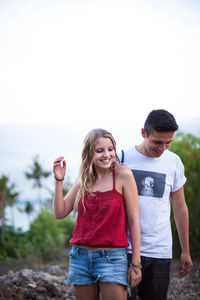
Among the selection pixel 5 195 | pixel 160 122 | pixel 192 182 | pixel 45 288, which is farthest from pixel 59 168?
pixel 5 195

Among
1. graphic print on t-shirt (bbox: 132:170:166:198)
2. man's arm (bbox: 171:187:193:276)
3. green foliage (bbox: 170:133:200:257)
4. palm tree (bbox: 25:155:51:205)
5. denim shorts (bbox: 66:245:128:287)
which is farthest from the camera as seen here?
palm tree (bbox: 25:155:51:205)

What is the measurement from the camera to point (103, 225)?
2.39 m

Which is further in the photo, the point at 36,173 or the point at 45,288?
the point at 36,173

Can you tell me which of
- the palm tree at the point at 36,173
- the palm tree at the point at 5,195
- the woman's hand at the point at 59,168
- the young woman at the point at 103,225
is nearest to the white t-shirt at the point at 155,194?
the young woman at the point at 103,225

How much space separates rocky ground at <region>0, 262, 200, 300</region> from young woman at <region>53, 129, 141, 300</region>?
6.48 ft

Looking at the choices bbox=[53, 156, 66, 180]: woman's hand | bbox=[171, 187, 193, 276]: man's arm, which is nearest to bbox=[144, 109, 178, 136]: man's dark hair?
bbox=[171, 187, 193, 276]: man's arm

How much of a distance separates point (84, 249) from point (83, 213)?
0.23 metres

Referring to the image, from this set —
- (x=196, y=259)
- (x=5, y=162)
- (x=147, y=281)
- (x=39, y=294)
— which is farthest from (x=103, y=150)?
(x=5, y=162)

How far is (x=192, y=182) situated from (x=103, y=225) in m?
4.32

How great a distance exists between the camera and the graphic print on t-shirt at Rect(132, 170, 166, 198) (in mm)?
2631

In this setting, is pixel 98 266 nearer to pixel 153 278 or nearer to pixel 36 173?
pixel 153 278

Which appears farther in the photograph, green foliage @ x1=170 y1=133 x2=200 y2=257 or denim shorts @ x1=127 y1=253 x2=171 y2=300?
green foliage @ x1=170 y1=133 x2=200 y2=257

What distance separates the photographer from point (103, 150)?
2.52 metres

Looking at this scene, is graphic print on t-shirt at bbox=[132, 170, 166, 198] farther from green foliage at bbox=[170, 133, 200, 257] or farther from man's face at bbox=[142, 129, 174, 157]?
green foliage at bbox=[170, 133, 200, 257]
